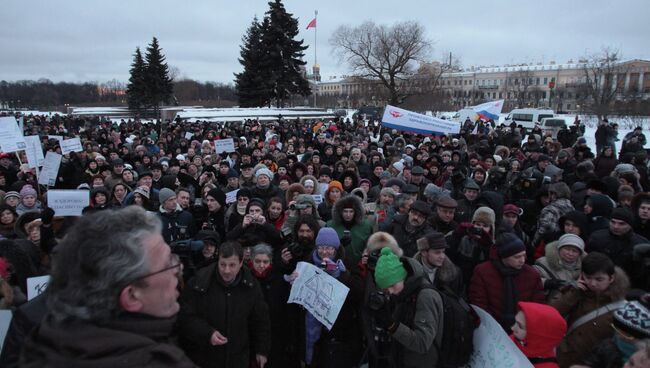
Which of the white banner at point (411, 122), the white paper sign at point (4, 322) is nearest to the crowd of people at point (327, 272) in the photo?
the white paper sign at point (4, 322)

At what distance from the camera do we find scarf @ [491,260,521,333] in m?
3.15

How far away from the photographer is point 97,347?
1150 mm

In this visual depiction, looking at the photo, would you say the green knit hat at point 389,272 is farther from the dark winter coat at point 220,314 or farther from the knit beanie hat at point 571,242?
the knit beanie hat at point 571,242

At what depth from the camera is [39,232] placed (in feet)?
14.1

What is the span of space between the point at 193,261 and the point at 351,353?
177 cm

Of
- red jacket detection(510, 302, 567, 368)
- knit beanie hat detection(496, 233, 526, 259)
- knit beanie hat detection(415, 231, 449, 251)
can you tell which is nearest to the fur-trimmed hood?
knit beanie hat detection(415, 231, 449, 251)

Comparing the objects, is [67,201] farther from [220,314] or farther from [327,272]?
[327,272]

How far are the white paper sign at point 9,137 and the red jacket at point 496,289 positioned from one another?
8677 mm

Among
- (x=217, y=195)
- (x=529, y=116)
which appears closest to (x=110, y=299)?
(x=217, y=195)

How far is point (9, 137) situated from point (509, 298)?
9.28 meters

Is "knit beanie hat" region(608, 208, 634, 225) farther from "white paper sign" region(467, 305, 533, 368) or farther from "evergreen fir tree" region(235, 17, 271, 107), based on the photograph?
"evergreen fir tree" region(235, 17, 271, 107)

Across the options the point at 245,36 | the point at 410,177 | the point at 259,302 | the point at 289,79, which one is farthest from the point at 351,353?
the point at 245,36

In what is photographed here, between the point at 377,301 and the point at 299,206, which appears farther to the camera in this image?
the point at 299,206

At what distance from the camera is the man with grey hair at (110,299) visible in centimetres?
116
